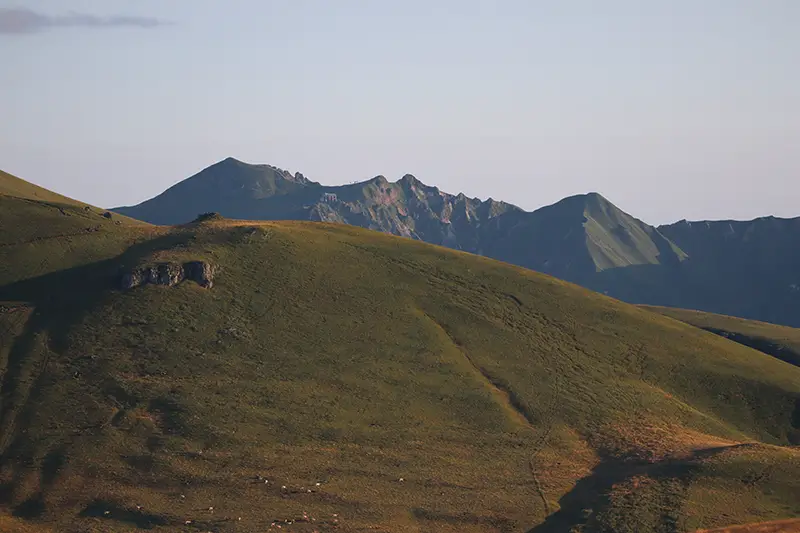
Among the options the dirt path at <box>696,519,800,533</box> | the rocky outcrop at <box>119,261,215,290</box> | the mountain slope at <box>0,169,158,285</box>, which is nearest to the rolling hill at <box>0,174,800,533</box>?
the rocky outcrop at <box>119,261,215,290</box>

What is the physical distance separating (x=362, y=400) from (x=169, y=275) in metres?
40.4

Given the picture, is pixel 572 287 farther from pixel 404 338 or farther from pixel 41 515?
pixel 41 515

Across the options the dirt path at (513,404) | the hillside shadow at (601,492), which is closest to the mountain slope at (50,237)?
the dirt path at (513,404)

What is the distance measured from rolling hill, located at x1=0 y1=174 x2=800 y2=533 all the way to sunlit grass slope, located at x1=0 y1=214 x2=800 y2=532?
36 cm

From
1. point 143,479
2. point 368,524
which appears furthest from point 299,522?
point 143,479

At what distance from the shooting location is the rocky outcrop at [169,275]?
14862 cm

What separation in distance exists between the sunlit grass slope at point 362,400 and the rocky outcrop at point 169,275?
5.77ft

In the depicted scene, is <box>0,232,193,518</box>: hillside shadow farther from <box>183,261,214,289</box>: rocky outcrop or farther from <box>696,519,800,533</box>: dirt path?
<box>696,519,800,533</box>: dirt path

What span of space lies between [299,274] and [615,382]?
53.7 metres

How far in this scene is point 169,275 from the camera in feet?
493

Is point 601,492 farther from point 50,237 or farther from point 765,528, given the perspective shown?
point 50,237

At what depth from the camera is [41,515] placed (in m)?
98.9

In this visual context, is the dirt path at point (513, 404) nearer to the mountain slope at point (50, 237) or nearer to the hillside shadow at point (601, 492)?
the hillside shadow at point (601, 492)

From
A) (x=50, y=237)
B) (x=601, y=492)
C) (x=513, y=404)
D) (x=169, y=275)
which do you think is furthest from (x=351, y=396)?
(x=50, y=237)
